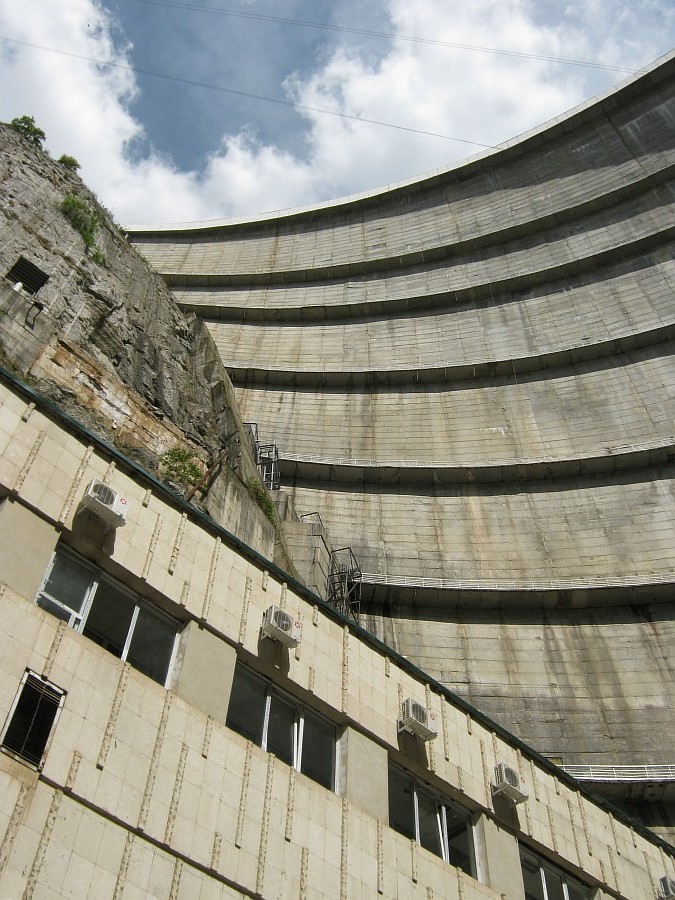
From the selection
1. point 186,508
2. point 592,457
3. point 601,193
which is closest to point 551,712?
point 592,457

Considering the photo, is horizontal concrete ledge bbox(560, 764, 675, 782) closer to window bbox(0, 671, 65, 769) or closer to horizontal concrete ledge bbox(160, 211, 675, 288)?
window bbox(0, 671, 65, 769)

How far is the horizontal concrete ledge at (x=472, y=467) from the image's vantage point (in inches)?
1063

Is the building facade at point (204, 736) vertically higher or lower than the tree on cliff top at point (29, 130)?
lower

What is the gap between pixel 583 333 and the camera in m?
32.1

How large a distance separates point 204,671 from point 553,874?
25.5ft

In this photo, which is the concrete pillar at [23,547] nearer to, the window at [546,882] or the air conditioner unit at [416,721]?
the air conditioner unit at [416,721]

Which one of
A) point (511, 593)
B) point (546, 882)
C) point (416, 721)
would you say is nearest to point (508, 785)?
point (546, 882)

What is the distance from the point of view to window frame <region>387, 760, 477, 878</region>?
1153 centimetres

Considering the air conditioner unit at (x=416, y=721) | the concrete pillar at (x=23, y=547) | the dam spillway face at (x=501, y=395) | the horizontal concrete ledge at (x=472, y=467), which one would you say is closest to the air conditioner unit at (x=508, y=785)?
the air conditioner unit at (x=416, y=721)

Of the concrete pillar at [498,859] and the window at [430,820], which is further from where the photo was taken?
the concrete pillar at [498,859]

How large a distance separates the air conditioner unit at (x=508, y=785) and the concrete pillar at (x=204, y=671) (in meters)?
5.40

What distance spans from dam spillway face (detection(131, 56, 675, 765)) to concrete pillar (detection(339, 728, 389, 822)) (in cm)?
1108

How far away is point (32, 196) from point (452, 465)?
1691 centimetres

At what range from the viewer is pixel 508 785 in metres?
12.5
